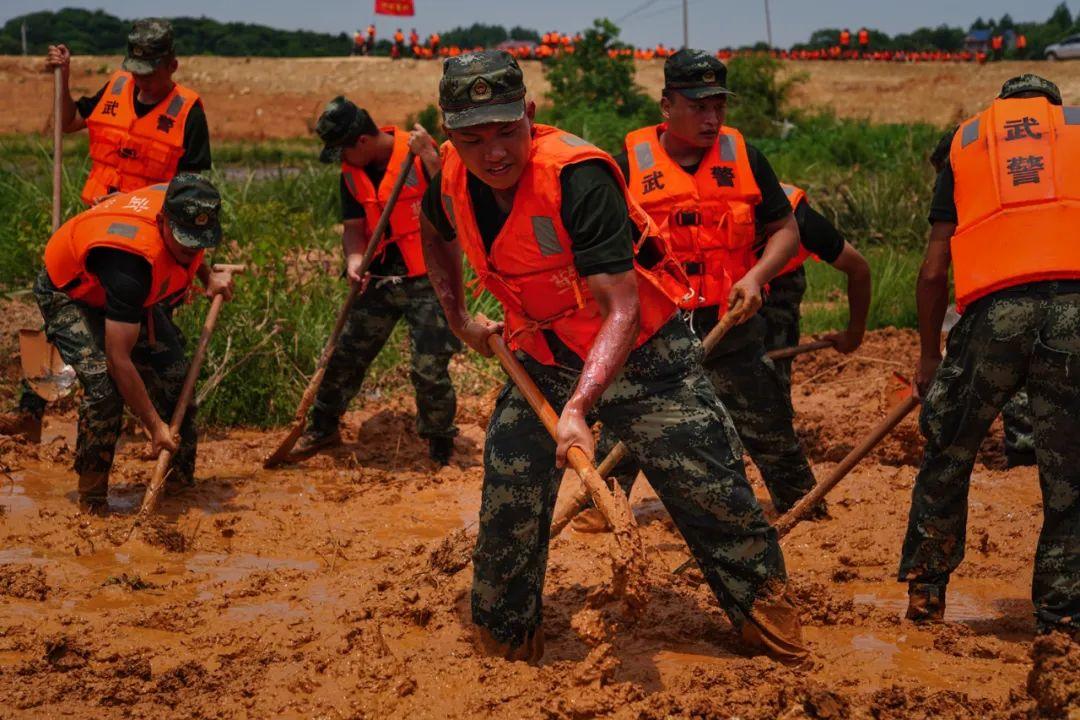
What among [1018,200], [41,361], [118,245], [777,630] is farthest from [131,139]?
[1018,200]

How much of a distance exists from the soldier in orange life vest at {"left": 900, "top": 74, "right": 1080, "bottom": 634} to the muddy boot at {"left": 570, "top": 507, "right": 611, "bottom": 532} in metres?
1.66

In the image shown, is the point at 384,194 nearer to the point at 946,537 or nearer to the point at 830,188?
the point at 946,537

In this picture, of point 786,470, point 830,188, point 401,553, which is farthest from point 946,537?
point 830,188

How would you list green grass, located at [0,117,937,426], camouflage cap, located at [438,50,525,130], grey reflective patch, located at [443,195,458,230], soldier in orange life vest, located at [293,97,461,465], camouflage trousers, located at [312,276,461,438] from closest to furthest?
camouflage cap, located at [438,50,525,130] < grey reflective patch, located at [443,195,458,230] < soldier in orange life vest, located at [293,97,461,465] < camouflage trousers, located at [312,276,461,438] < green grass, located at [0,117,937,426]

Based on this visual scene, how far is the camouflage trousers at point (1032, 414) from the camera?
385 centimetres

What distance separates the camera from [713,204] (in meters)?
5.04

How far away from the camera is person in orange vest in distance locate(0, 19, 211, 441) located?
671cm

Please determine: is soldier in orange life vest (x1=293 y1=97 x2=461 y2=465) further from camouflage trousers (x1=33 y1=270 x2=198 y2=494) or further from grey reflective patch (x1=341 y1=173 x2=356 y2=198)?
camouflage trousers (x1=33 y1=270 x2=198 y2=494)

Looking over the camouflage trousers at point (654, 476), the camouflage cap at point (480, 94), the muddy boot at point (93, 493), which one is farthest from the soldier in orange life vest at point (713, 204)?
the muddy boot at point (93, 493)

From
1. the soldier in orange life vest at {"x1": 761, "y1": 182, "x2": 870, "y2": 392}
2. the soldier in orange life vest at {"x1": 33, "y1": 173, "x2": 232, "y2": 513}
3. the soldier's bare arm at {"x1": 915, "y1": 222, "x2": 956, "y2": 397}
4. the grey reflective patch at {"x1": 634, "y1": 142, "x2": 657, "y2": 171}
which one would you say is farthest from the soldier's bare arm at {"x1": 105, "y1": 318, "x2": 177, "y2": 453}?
the soldier's bare arm at {"x1": 915, "y1": 222, "x2": 956, "y2": 397}

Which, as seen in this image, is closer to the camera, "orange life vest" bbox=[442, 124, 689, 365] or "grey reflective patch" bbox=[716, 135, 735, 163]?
"orange life vest" bbox=[442, 124, 689, 365]

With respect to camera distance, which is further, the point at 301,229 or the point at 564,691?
the point at 301,229

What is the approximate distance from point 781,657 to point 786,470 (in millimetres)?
1708

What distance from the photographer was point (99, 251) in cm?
530
